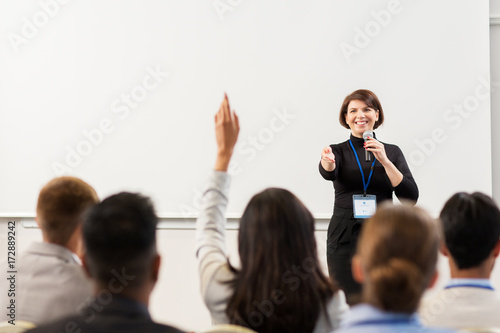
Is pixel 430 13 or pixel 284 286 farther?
pixel 430 13

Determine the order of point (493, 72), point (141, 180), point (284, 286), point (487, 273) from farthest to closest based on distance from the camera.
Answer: point (141, 180) < point (493, 72) < point (487, 273) < point (284, 286)

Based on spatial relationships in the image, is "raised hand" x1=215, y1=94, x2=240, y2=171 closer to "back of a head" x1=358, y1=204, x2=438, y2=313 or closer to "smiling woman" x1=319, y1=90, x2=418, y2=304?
"back of a head" x1=358, y1=204, x2=438, y2=313

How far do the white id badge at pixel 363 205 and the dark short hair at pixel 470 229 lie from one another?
48.9 inches

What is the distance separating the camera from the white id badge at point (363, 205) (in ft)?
9.61

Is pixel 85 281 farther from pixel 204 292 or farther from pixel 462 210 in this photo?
pixel 462 210

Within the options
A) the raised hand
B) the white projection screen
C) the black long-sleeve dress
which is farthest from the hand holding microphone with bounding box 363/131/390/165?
the raised hand

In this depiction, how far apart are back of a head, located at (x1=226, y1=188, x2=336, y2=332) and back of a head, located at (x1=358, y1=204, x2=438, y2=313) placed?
34 cm

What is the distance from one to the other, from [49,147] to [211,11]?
160 cm

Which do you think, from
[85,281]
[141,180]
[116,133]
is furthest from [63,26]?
[85,281]

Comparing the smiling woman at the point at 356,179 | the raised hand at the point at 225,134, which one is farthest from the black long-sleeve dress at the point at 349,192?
the raised hand at the point at 225,134

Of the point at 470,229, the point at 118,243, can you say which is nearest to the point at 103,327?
the point at 118,243

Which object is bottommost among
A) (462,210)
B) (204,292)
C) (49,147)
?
(204,292)

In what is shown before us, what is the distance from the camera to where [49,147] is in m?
4.07

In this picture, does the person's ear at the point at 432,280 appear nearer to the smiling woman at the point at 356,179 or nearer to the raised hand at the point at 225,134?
the raised hand at the point at 225,134
